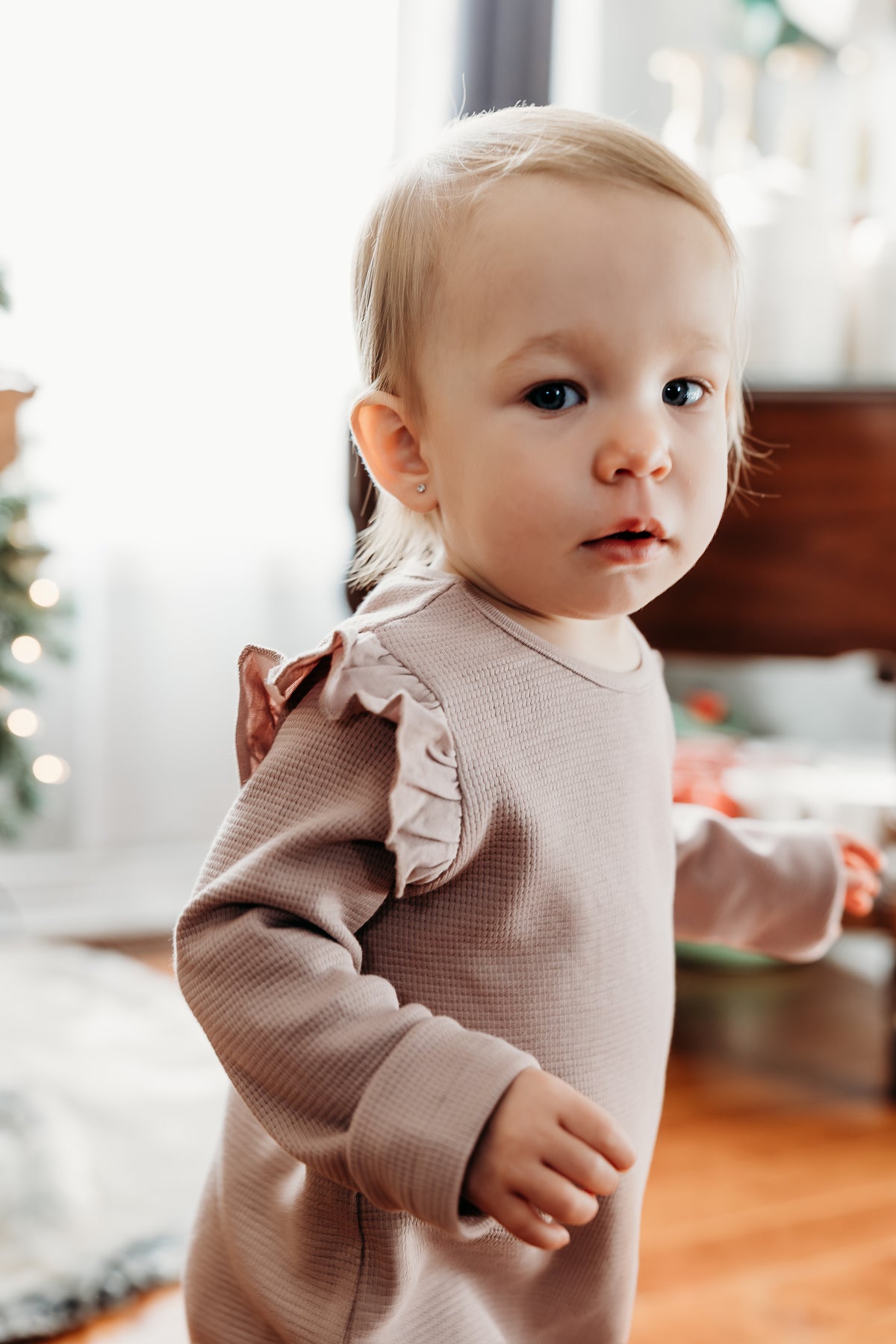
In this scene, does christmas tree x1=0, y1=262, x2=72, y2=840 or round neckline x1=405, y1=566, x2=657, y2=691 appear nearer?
round neckline x1=405, y1=566, x2=657, y2=691

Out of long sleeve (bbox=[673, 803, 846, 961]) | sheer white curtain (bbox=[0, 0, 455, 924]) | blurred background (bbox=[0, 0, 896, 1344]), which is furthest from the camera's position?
sheer white curtain (bbox=[0, 0, 455, 924])

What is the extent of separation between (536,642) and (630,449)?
0.40 feet

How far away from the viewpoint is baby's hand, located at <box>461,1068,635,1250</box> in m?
0.52

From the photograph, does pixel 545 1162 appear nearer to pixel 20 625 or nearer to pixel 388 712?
pixel 388 712

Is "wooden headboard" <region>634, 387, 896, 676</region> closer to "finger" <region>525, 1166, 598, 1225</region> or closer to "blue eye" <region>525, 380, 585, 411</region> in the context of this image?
"blue eye" <region>525, 380, 585, 411</region>

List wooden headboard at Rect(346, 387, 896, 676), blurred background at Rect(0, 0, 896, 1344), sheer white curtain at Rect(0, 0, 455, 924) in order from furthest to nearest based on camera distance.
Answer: sheer white curtain at Rect(0, 0, 455, 924), blurred background at Rect(0, 0, 896, 1344), wooden headboard at Rect(346, 387, 896, 676)

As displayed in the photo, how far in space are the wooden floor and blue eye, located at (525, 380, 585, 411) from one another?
92cm

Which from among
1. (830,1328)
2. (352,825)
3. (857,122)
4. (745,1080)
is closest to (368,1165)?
(352,825)

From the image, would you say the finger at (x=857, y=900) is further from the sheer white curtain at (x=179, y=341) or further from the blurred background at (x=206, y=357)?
the sheer white curtain at (x=179, y=341)

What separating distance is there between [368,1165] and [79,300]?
191 centimetres

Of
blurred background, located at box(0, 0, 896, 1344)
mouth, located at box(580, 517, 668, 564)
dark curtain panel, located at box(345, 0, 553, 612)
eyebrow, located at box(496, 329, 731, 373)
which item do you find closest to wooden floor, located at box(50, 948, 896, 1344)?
blurred background, located at box(0, 0, 896, 1344)

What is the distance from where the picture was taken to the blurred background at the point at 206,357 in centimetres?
193

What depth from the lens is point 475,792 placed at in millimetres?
635

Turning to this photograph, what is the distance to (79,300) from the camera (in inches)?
85.0
